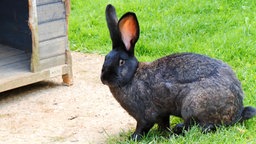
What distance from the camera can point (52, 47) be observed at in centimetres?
616

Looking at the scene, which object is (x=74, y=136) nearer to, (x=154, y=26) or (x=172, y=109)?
(x=172, y=109)

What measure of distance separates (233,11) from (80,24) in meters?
2.06

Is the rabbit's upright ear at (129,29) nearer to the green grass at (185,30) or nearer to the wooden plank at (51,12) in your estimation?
the green grass at (185,30)

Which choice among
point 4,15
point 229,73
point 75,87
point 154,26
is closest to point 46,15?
point 75,87

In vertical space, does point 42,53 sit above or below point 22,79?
above

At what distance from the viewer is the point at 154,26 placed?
7434 mm

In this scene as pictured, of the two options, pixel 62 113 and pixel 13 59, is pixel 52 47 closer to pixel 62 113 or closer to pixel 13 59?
pixel 13 59

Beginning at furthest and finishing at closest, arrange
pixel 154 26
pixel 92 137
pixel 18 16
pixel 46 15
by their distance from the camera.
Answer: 1. pixel 154 26
2. pixel 18 16
3. pixel 46 15
4. pixel 92 137

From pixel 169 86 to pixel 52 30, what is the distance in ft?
6.81

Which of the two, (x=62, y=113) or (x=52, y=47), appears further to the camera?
(x=52, y=47)

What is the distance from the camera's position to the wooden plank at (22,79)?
5758mm

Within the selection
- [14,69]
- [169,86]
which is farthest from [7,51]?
[169,86]

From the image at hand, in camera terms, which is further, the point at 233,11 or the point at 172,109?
the point at 233,11

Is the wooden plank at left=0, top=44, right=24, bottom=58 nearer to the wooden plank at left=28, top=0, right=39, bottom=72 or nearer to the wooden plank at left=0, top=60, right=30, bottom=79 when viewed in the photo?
the wooden plank at left=0, top=60, right=30, bottom=79
